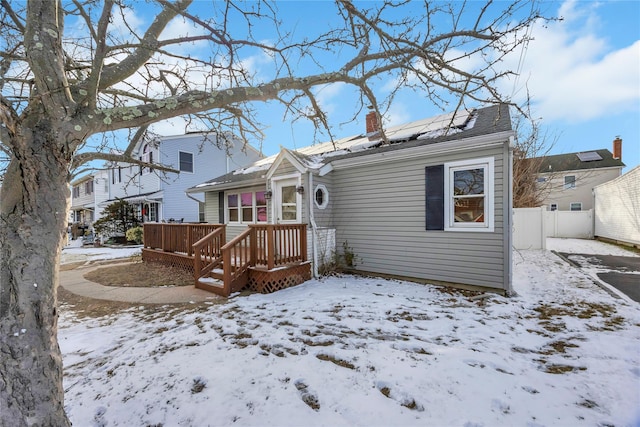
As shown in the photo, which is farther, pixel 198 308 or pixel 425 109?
pixel 198 308

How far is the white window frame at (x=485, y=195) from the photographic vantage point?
5.45 meters

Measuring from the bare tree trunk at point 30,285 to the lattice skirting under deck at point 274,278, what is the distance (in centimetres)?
416

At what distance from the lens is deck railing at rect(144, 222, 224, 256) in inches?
296

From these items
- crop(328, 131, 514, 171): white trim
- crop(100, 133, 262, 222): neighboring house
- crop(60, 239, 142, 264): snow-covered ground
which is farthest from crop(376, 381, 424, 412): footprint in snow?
crop(100, 133, 262, 222): neighboring house

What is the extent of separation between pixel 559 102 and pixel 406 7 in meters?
7.18

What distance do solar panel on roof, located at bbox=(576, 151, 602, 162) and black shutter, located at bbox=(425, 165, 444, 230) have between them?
24422mm

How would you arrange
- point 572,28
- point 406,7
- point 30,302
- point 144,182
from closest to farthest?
point 30,302 < point 406,7 < point 572,28 < point 144,182

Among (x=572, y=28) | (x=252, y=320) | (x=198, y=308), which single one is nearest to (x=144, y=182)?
(x=198, y=308)

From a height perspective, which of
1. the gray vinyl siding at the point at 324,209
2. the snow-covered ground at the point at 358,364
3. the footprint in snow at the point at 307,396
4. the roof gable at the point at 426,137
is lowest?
the snow-covered ground at the point at 358,364

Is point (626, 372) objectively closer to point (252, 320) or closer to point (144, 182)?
point (252, 320)

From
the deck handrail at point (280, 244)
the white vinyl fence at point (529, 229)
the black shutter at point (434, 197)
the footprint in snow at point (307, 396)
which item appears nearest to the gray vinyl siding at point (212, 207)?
the deck handrail at point (280, 244)

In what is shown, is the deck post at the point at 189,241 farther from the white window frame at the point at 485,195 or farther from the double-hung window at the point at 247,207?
the white window frame at the point at 485,195

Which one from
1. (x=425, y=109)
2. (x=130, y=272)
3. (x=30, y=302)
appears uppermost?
(x=425, y=109)

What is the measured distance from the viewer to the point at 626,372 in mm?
2725
